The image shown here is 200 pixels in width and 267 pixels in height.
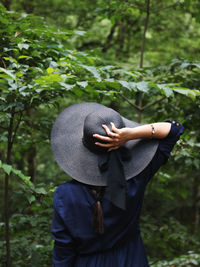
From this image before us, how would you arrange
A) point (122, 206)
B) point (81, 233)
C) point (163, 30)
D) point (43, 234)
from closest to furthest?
point (122, 206), point (81, 233), point (43, 234), point (163, 30)

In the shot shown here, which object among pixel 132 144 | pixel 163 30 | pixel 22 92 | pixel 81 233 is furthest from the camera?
pixel 163 30

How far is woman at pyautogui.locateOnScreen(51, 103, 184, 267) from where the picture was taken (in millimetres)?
1393

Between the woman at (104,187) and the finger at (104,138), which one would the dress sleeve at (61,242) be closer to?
the woman at (104,187)

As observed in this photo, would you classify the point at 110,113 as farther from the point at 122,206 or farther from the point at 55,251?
the point at 55,251

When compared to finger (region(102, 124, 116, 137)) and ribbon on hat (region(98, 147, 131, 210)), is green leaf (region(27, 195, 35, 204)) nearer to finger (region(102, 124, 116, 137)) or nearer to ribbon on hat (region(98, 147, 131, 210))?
ribbon on hat (region(98, 147, 131, 210))

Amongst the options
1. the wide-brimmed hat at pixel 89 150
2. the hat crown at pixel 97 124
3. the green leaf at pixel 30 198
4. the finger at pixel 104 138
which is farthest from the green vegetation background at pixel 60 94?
the finger at pixel 104 138

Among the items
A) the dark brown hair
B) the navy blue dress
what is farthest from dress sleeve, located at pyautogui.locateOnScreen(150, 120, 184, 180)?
the dark brown hair

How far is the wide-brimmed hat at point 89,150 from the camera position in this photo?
1430 mm

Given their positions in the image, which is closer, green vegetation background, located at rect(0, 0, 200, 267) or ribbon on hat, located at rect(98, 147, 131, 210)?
ribbon on hat, located at rect(98, 147, 131, 210)

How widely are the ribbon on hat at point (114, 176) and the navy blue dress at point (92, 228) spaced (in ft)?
0.35

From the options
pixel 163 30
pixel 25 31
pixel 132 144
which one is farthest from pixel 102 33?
pixel 132 144

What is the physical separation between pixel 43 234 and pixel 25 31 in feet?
6.83

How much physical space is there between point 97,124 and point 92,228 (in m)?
0.53

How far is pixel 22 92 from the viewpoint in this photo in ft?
6.25
